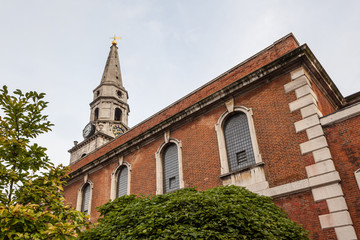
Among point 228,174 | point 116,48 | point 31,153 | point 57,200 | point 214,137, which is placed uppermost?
point 116,48

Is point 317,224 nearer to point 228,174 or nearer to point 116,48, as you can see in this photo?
point 228,174

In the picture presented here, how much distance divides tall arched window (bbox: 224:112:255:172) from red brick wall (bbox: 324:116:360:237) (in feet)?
10.1

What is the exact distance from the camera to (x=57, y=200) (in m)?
6.51

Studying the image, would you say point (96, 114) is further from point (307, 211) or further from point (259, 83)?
point (307, 211)

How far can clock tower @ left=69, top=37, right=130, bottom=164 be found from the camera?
37.9 meters

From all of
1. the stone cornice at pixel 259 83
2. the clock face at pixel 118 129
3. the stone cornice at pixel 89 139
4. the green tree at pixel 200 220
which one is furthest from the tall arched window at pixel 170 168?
the clock face at pixel 118 129

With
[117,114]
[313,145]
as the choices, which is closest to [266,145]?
[313,145]

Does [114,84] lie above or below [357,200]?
above

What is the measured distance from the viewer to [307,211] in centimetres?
979

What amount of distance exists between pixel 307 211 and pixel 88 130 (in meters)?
33.0

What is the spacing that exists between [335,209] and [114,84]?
3651 centimetres

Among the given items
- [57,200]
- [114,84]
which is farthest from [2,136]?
[114,84]

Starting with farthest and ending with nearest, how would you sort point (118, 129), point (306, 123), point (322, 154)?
point (118, 129) → point (306, 123) → point (322, 154)

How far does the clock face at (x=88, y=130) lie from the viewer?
38.0 metres
